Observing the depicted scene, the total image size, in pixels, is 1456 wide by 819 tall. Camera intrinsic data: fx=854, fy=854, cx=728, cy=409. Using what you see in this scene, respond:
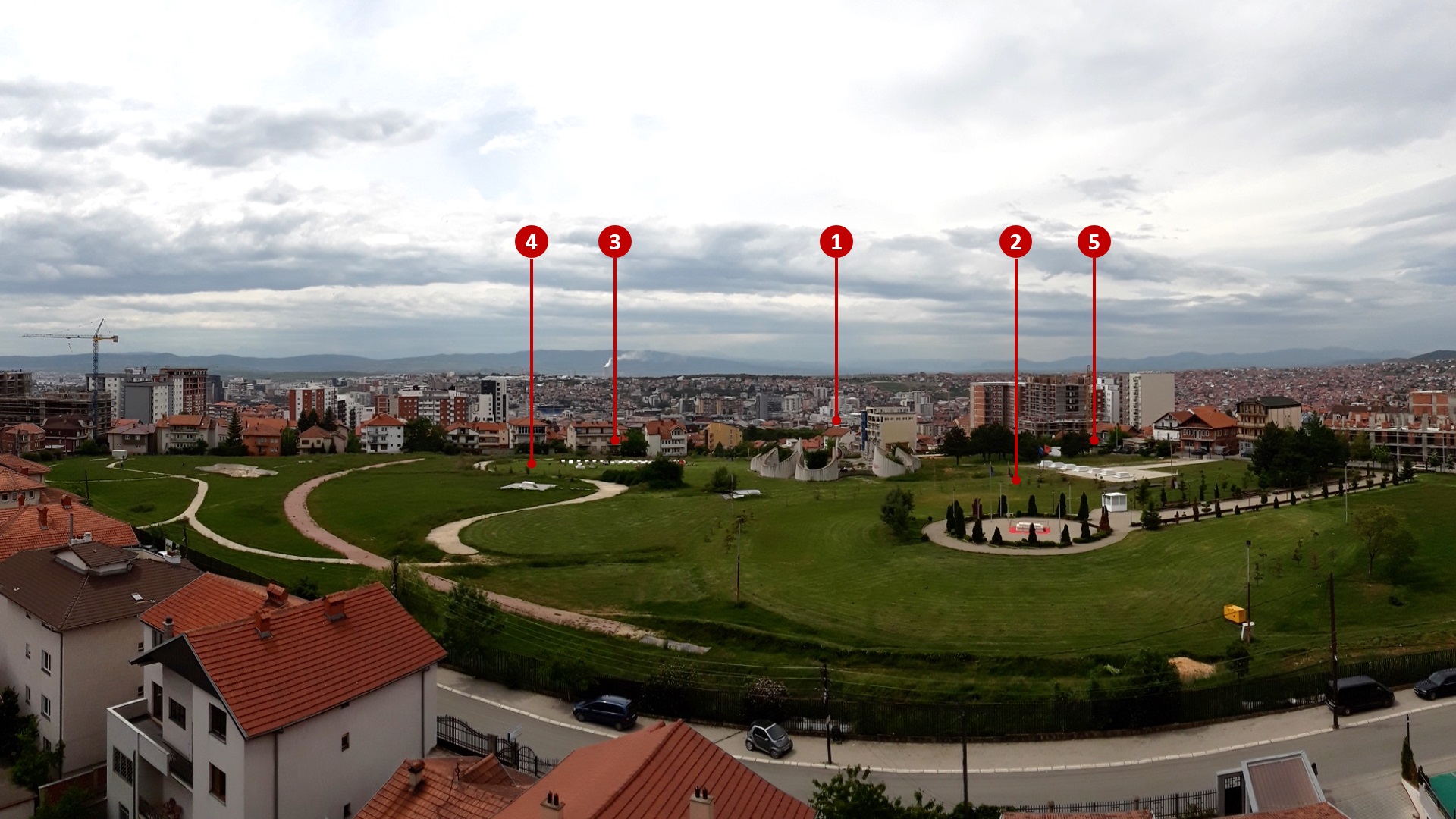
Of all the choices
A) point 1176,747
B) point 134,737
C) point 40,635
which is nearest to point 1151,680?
point 1176,747

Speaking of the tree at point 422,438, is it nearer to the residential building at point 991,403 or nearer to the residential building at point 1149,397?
the residential building at point 1149,397

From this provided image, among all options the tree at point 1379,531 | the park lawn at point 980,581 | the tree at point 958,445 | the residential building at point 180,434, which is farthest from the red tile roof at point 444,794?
the residential building at point 180,434

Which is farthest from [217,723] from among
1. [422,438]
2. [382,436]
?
[382,436]

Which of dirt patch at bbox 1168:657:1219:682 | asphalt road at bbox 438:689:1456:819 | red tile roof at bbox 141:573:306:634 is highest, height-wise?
red tile roof at bbox 141:573:306:634

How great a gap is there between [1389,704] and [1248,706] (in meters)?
3.59

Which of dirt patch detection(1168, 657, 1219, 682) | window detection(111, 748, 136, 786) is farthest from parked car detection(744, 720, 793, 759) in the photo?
window detection(111, 748, 136, 786)

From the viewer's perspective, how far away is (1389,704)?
21.8 metres

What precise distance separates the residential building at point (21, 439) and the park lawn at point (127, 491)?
1192 inches

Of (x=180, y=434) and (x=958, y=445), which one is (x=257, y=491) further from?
(x=958, y=445)

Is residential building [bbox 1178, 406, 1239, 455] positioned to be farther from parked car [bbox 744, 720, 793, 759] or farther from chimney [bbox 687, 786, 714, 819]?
chimney [bbox 687, 786, 714, 819]

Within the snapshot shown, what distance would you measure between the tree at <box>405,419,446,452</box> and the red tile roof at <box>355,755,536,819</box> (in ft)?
297

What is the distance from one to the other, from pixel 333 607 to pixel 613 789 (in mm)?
9425

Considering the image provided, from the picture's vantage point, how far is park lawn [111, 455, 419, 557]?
153 ft

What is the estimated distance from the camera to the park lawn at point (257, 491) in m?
46.5
